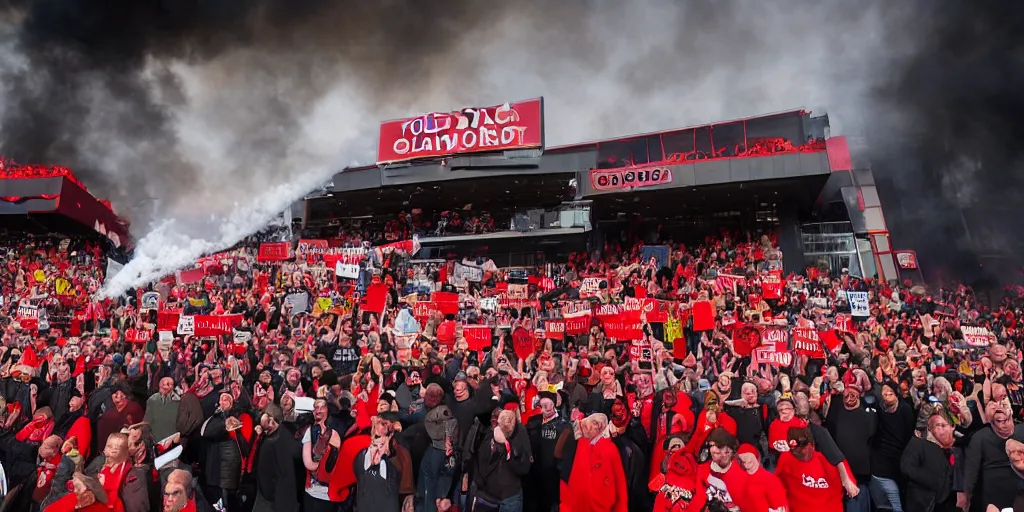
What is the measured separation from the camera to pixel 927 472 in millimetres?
6902

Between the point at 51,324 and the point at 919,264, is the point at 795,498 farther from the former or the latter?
the point at 919,264

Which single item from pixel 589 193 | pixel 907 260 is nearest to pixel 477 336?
pixel 589 193

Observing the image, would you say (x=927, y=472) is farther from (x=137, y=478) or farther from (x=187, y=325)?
(x=187, y=325)

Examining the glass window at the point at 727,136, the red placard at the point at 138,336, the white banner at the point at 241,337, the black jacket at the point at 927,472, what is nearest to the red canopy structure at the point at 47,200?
the red placard at the point at 138,336

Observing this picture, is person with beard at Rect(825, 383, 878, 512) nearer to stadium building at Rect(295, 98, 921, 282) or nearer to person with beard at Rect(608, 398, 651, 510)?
person with beard at Rect(608, 398, 651, 510)

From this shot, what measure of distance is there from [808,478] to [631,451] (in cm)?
182

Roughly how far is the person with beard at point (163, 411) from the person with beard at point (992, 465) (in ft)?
34.3

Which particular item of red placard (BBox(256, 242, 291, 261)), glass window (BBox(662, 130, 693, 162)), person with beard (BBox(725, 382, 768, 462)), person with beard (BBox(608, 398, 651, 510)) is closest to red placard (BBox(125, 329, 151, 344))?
red placard (BBox(256, 242, 291, 261))

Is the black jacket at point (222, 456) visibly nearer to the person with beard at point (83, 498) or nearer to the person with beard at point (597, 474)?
the person with beard at point (83, 498)

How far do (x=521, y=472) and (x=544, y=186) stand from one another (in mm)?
19609

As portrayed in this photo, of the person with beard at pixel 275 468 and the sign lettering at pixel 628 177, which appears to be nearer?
the person with beard at pixel 275 468

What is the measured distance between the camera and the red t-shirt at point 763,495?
5844mm

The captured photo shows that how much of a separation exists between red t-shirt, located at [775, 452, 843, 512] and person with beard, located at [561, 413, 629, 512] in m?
1.65

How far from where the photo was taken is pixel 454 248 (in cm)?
2695
